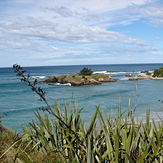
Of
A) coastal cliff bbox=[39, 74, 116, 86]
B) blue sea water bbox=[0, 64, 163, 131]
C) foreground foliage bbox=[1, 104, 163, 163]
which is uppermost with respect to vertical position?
foreground foliage bbox=[1, 104, 163, 163]

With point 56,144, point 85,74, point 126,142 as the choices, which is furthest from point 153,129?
point 85,74

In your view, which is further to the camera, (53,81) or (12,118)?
(53,81)

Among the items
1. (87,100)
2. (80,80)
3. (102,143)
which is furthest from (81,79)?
(102,143)

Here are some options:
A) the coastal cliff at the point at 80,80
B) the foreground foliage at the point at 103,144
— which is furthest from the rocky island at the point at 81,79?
the foreground foliage at the point at 103,144

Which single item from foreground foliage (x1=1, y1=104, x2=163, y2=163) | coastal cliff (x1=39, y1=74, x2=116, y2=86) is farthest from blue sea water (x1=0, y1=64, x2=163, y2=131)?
coastal cliff (x1=39, y1=74, x2=116, y2=86)

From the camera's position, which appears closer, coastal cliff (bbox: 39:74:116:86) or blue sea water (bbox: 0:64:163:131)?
blue sea water (bbox: 0:64:163:131)

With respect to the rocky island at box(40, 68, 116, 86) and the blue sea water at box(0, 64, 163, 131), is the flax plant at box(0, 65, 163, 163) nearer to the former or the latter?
the blue sea water at box(0, 64, 163, 131)

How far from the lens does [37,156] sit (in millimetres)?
4434

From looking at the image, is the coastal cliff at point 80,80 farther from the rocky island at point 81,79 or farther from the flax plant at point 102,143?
the flax plant at point 102,143

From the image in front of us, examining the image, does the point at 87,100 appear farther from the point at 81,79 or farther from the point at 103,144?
the point at 103,144

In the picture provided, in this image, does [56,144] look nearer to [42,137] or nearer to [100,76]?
[42,137]

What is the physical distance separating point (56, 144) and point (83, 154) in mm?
948

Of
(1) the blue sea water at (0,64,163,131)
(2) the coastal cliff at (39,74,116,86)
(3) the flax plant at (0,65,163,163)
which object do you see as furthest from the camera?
(2) the coastal cliff at (39,74,116,86)

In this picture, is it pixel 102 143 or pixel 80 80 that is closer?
pixel 102 143
